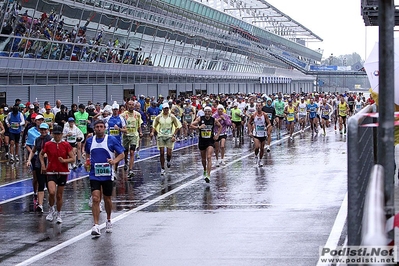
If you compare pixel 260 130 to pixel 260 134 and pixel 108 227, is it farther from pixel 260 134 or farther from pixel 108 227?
pixel 108 227

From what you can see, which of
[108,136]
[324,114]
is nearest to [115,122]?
[108,136]

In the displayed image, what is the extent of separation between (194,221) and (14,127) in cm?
1330

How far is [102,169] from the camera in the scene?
39.4ft

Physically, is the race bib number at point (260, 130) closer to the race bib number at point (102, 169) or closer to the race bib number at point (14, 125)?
the race bib number at point (14, 125)

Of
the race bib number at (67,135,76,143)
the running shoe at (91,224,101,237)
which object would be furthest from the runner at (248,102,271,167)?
the running shoe at (91,224,101,237)

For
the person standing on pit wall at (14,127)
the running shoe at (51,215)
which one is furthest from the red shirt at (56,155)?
the person standing on pit wall at (14,127)

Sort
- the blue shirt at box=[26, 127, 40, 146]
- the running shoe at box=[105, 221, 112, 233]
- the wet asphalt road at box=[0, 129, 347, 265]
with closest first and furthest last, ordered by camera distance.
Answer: the wet asphalt road at box=[0, 129, 347, 265] → the running shoe at box=[105, 221, 112, 233] → the blue shirt at box=[26, 127, 40, 146]

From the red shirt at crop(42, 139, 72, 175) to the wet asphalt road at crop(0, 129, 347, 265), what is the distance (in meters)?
0.83

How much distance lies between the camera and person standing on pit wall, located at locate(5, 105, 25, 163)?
24.4 meters

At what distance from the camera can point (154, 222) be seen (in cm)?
1269

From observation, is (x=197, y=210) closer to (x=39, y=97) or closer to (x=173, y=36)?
(x=39, y=97)

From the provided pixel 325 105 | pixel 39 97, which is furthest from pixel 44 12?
pixel 325 105

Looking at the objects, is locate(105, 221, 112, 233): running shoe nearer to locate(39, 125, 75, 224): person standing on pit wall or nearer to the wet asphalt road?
the wet asphalt road

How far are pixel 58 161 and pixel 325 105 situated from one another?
891 inches
